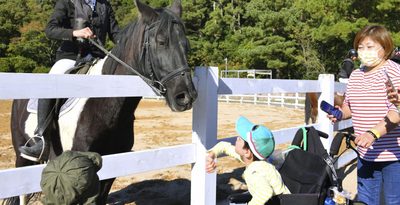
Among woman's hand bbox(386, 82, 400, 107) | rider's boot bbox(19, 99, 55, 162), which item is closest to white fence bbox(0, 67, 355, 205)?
rider's boot bbox(19, 99, 55, 162)

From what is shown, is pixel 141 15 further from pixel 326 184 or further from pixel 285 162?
pixel 326 184

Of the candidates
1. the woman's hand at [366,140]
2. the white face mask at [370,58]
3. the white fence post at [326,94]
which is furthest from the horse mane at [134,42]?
the white fence post at [326,94]

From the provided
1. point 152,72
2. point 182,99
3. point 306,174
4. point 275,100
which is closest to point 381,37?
point 306,174

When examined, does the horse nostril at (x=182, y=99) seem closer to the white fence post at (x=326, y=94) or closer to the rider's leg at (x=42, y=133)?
the rider's leg at (x=42, y=133)

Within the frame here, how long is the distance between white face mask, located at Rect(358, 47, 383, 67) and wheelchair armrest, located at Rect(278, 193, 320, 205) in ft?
3.70

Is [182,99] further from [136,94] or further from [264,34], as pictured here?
[264,34]

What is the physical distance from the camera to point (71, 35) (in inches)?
155

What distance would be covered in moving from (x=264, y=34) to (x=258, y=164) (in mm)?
42007

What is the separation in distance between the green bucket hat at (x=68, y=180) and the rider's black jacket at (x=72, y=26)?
2325 mm

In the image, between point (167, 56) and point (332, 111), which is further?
point (332, 111)

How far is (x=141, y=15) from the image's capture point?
3754 millimetres

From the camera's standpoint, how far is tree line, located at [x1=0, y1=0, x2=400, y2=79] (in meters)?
29.8

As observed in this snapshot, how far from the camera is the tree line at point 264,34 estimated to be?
29.8 m

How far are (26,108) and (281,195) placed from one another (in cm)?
267
